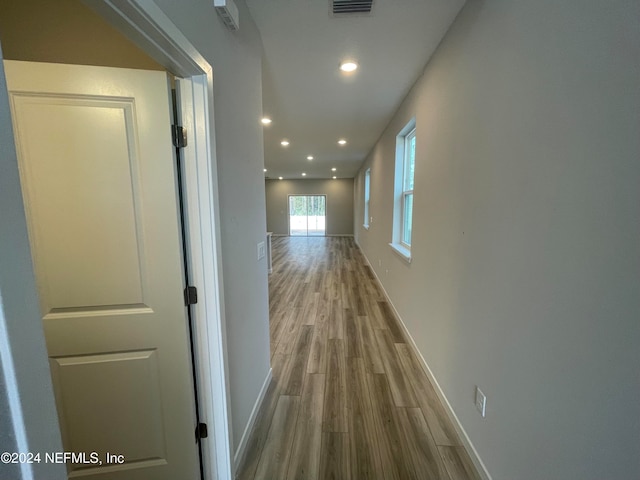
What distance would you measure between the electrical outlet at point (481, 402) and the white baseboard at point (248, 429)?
1.36m

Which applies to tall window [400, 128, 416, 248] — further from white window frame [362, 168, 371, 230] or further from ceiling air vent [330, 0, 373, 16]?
white window frame [362, 168, 371, 230]

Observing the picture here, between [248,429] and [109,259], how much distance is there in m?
1.31

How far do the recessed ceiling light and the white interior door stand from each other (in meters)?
1.68

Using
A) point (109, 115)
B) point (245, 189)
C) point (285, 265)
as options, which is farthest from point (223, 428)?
point (285, 265)

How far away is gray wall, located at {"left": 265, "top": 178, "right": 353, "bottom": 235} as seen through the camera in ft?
38.4

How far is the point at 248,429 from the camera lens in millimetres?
1615

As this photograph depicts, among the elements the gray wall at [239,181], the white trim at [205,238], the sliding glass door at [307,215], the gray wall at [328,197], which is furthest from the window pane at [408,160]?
the sliding glass door at [307,215]

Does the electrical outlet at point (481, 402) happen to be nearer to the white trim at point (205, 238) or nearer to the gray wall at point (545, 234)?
the gray wall at point (545, 234)

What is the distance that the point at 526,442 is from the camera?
3.48ft

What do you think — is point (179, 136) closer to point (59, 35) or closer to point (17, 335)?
point (59, 35)

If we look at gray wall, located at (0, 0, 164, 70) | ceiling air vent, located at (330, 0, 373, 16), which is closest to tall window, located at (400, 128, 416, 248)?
ceiling air vent, located at (330, 0, 373, 16)

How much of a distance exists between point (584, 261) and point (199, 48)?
1629 millimetres

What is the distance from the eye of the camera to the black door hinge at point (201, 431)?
126 cm

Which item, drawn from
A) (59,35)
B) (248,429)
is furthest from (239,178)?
(248,429)
